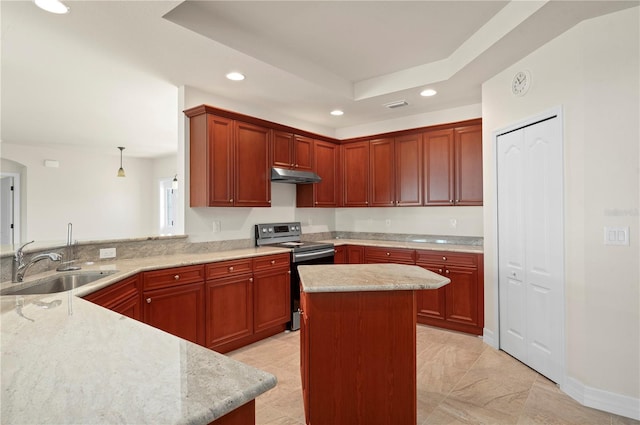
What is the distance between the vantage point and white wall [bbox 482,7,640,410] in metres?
2.19

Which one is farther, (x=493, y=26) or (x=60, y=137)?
(x=60, y=137)

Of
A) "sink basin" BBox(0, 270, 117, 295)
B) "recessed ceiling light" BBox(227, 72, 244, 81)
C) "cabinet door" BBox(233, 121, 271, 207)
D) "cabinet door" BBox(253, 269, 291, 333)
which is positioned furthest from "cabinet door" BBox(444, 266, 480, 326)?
"sink basin" BBox(0, 270, 117, 295)

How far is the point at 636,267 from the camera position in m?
2.17

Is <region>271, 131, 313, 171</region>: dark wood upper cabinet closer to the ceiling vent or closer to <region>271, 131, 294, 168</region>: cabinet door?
<region>271, 131, 294, 168</region>: cabinet door

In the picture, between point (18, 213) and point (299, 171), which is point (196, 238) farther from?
point (18, 213)

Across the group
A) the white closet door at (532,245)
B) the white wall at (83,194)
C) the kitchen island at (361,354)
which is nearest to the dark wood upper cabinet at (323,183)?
the white closet door at (532,245)

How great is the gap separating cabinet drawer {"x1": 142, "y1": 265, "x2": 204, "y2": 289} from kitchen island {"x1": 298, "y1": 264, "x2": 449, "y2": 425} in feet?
4.58

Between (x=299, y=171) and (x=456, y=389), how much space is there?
9.36ft

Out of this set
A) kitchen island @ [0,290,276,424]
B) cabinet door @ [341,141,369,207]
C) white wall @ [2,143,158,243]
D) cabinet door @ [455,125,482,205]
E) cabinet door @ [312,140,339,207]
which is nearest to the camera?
kitchen island @ [0,290,276,424]

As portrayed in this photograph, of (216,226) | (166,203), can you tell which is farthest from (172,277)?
(166,203)

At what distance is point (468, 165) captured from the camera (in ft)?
13.0

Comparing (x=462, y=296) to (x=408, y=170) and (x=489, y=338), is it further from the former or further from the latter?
(x=408, y=170)

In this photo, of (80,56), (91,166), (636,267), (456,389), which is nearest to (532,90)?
(636,267)

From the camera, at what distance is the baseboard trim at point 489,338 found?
3302mm
